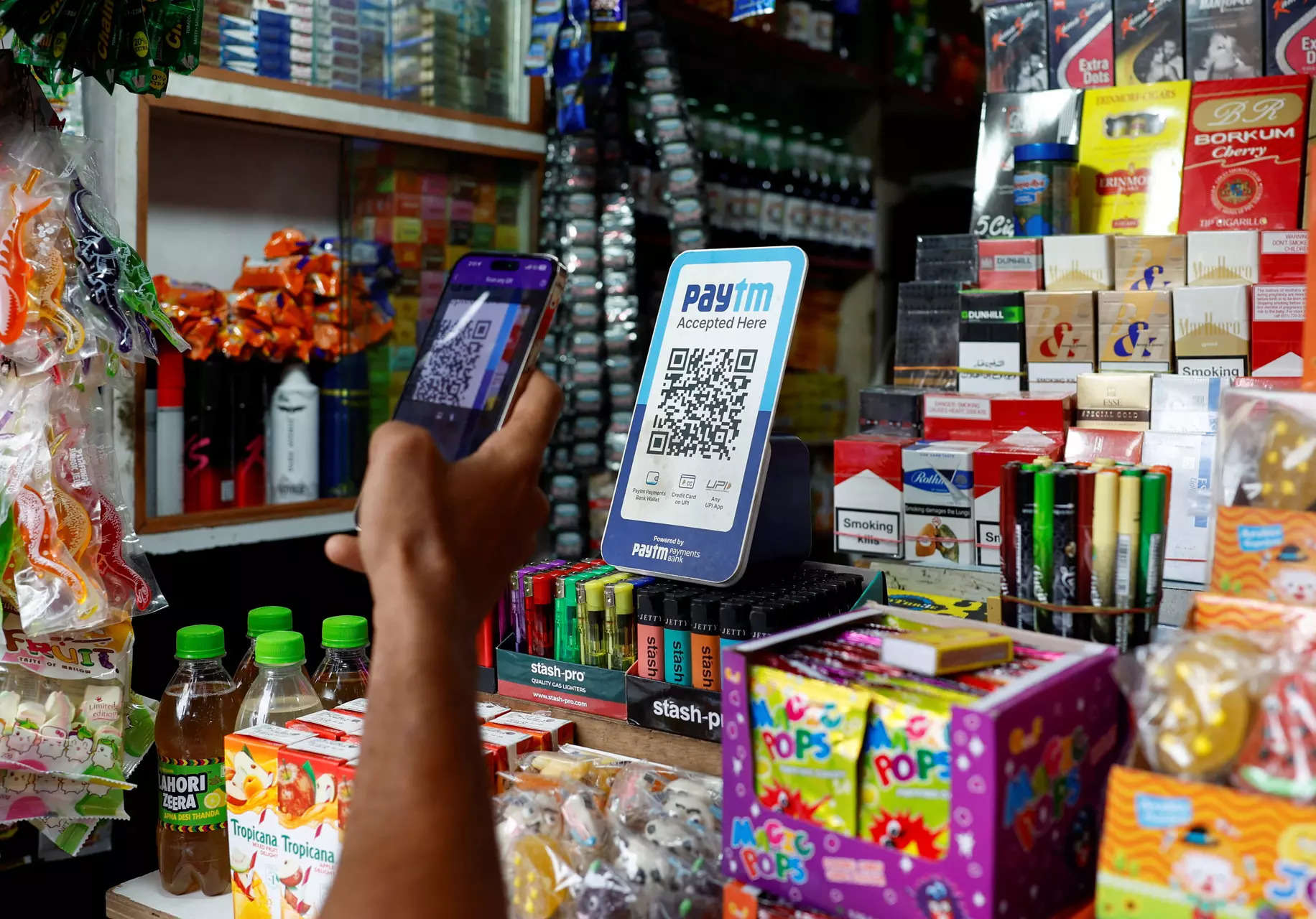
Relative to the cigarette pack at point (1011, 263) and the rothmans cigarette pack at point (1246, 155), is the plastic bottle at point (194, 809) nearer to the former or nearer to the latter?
the cigarette pack at point (1011, 263)

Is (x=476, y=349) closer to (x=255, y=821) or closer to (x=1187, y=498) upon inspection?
(x=255, y=821)

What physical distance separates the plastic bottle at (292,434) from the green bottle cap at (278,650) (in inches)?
63.5

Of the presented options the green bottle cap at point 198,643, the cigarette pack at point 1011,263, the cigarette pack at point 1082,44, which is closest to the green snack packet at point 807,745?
the green bottle cap at point 198,643

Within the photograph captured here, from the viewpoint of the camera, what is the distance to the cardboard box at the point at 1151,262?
2.13 meters

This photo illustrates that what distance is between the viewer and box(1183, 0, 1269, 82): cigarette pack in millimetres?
2330

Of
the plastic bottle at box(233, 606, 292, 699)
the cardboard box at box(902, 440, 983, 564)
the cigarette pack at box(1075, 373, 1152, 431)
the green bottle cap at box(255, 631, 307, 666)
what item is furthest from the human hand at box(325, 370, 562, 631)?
the cigarette pack at box(1075, 373, 1152, 431)

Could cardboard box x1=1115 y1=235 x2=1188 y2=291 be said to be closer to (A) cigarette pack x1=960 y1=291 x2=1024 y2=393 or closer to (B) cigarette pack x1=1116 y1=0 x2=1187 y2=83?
(A) cigarette pack x1=960 y1=291 x2=1024 y2=393

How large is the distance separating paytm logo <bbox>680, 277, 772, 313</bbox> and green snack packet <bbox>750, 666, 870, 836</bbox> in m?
0.58

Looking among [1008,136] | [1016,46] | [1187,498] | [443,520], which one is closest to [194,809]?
[443,520]

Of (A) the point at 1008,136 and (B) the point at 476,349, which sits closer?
(B) the point at 476,349

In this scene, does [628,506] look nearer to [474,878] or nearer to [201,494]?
[474,878]

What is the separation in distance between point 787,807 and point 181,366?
2.21 m

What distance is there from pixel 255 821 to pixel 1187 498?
151 centimetres

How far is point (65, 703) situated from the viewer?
4.88 ft
